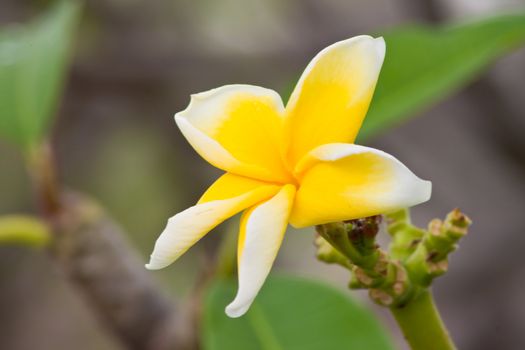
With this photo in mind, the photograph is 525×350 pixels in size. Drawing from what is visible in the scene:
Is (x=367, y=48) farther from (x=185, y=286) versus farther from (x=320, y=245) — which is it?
(x=185, y=286)

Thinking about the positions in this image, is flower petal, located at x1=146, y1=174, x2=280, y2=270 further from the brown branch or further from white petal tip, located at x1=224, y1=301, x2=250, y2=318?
the brown branch

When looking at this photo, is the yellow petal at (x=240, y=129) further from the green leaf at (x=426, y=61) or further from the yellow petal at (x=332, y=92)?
the green leaf at (x=426, y=61)

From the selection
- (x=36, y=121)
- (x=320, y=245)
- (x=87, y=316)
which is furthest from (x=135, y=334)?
(x=87, y=316)

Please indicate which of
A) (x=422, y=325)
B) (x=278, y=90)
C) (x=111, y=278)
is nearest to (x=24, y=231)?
(x=111, y=278)

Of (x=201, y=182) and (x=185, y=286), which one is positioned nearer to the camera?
(x=201, y=182)

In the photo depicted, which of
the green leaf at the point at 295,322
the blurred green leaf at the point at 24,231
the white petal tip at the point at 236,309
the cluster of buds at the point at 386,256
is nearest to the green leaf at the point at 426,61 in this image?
the green leaf at the point at 295,322

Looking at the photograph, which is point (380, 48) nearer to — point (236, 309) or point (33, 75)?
point (236, 309)

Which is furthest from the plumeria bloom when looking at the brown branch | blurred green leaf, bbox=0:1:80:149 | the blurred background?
the blurred background
